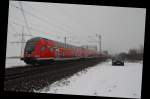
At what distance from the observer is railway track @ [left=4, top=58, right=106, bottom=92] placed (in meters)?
4.02

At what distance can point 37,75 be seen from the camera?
13.4 feet

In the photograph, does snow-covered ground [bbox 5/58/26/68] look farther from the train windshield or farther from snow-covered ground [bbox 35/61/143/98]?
snow-covered ground [bbox 35/61/143/98]

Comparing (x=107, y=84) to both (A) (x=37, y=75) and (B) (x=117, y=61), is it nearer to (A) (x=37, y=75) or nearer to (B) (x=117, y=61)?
(B) (x=117, y=61)

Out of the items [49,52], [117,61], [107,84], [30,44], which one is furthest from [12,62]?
[117,61]

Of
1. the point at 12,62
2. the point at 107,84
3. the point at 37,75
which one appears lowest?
the point at 107,84

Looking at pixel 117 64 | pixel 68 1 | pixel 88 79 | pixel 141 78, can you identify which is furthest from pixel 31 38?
pixel 141 78

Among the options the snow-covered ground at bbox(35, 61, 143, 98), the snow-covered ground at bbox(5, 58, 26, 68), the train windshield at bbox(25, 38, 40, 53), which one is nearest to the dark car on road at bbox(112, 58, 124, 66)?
the snow-covered ground at bbox(35, 61, 143, 98)

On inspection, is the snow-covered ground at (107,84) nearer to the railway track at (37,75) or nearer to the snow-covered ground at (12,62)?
the railway track at (37,75)

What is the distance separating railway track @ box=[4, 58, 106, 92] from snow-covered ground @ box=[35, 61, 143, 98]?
13cm

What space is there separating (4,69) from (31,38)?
677 mm

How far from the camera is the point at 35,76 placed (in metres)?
4.08

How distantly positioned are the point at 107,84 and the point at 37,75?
1156 mm

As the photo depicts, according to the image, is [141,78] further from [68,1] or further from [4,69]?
[4,69]

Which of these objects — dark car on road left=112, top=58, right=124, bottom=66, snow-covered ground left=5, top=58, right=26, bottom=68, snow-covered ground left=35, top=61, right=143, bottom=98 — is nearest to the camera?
snow-covered ground left=35, top=61, right=143, bottom=98
